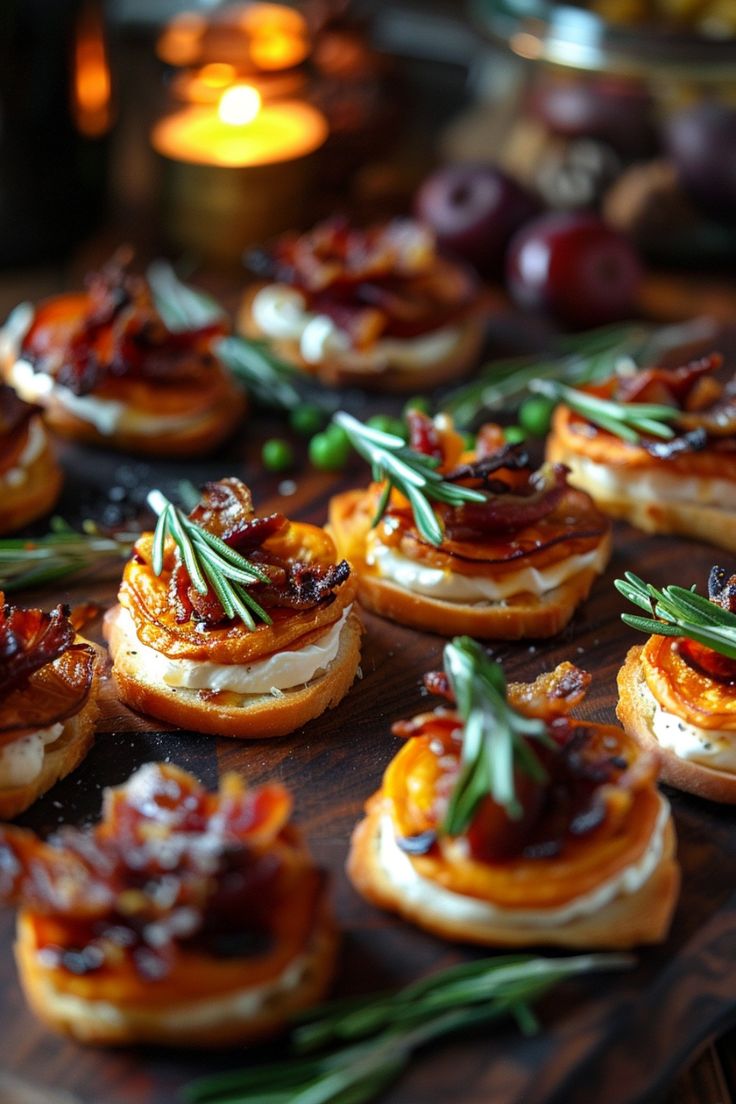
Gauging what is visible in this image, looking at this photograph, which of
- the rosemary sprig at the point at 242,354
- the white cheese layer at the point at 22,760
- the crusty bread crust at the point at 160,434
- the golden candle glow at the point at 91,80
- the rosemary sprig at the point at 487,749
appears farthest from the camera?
the golden candle glow at the point at 91,80

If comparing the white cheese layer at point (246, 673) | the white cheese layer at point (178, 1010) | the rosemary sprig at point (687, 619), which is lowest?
the white cheese layer at point (246, 673)

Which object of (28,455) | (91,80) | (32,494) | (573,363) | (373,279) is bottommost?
(573,363)

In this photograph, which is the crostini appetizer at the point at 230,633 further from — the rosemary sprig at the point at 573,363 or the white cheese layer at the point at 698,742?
the rosemary sprig at the point at 573,363

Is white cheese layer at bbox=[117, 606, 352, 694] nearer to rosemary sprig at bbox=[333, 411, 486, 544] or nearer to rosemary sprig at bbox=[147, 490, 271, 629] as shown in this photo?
rosemary sprig at bbox=[147, 490, 271, 629]

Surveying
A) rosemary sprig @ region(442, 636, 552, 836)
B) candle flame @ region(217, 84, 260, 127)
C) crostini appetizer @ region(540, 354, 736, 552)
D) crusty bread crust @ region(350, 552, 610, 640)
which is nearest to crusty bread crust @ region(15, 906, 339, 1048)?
rosemary sprig @ region(442, 636, 552, 836)

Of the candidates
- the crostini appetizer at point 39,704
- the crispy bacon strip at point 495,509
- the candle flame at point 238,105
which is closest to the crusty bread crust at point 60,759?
the crostini appetizer at point 39,704

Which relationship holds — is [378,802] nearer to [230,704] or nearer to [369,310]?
[230,704]

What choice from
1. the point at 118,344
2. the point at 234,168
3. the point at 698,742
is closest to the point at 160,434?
the point at 118,344
